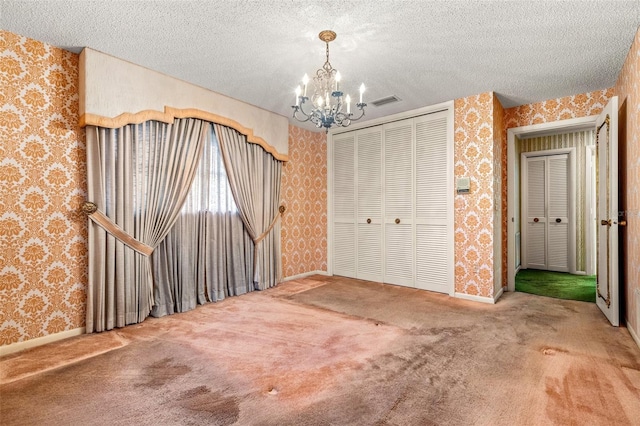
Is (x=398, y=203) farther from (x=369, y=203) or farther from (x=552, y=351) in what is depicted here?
(x=552, y=351)

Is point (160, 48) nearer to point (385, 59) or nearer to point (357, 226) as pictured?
point (385, 59)

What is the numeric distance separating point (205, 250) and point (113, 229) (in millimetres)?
1066

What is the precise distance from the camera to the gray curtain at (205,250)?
3389 millimetres

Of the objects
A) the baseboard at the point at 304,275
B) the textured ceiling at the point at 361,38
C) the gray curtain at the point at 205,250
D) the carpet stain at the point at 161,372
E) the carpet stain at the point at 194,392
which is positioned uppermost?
the textured ceiling at the point at 361,38

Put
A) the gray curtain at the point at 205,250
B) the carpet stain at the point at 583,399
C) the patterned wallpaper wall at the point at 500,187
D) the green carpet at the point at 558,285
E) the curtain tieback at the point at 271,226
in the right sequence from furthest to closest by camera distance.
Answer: the curtain tieback at the point at 271,226 < the green carpet at the point at 558,285 < the patterned wallpaper wall at the point at 500,187 < the gray curtain at the point at 205,250 < the carpet stain at the point at 583,399

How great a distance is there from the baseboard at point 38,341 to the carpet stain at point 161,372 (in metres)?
1.10

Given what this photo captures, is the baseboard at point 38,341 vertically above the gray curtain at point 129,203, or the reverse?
the gray curtain at point 129,203

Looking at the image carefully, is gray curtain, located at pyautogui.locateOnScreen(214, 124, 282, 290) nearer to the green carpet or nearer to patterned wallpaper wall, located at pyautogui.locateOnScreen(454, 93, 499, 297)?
patterned wallpaper wall, located at pyautogui.locateOnScreen(454, 93, 499, 297)

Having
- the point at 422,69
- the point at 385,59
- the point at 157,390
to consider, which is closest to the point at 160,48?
the point at 385,59

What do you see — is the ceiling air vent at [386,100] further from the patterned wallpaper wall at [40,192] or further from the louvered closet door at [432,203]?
the patterned wallpaper wall at [40,192]

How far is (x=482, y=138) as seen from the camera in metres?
3.90

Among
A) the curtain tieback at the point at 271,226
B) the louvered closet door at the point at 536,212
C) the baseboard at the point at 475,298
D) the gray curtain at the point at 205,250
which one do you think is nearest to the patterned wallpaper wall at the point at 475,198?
the baseboard at the point at 475,298

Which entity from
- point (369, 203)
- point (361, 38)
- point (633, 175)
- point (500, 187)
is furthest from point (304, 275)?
point (633, 175)

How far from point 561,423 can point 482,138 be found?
10.3ft
